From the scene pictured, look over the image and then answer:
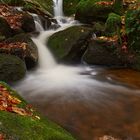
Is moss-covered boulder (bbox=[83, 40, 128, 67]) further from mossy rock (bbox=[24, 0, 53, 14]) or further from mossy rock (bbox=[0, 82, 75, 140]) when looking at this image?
mossy rock (bbox=[0, 82, 75, 140])

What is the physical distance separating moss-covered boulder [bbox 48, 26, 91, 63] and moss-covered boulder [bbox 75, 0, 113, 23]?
298 centimetres

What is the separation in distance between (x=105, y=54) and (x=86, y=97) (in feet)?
10.2

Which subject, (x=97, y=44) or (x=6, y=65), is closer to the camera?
(x=6, y=65)

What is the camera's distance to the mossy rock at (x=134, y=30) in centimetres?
966

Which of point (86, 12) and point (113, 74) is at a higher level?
point (86, 12)

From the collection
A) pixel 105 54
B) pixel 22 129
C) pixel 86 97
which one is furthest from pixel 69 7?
pixel 22 129

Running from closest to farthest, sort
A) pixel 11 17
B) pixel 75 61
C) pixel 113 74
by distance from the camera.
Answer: pixel 113 74 → pixel 75 61 → pixel 11 17

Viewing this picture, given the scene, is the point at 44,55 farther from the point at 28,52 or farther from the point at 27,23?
the point at 27,23

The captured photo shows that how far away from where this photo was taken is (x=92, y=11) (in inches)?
544

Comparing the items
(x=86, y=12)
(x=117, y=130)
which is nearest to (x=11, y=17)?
(x=86, y=12)

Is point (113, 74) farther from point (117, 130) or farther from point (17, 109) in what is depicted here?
point (17, 109)

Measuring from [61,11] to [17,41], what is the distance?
763 cm

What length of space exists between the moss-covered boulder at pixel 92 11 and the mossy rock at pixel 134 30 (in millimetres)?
3600

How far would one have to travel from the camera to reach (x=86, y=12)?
14.0m
